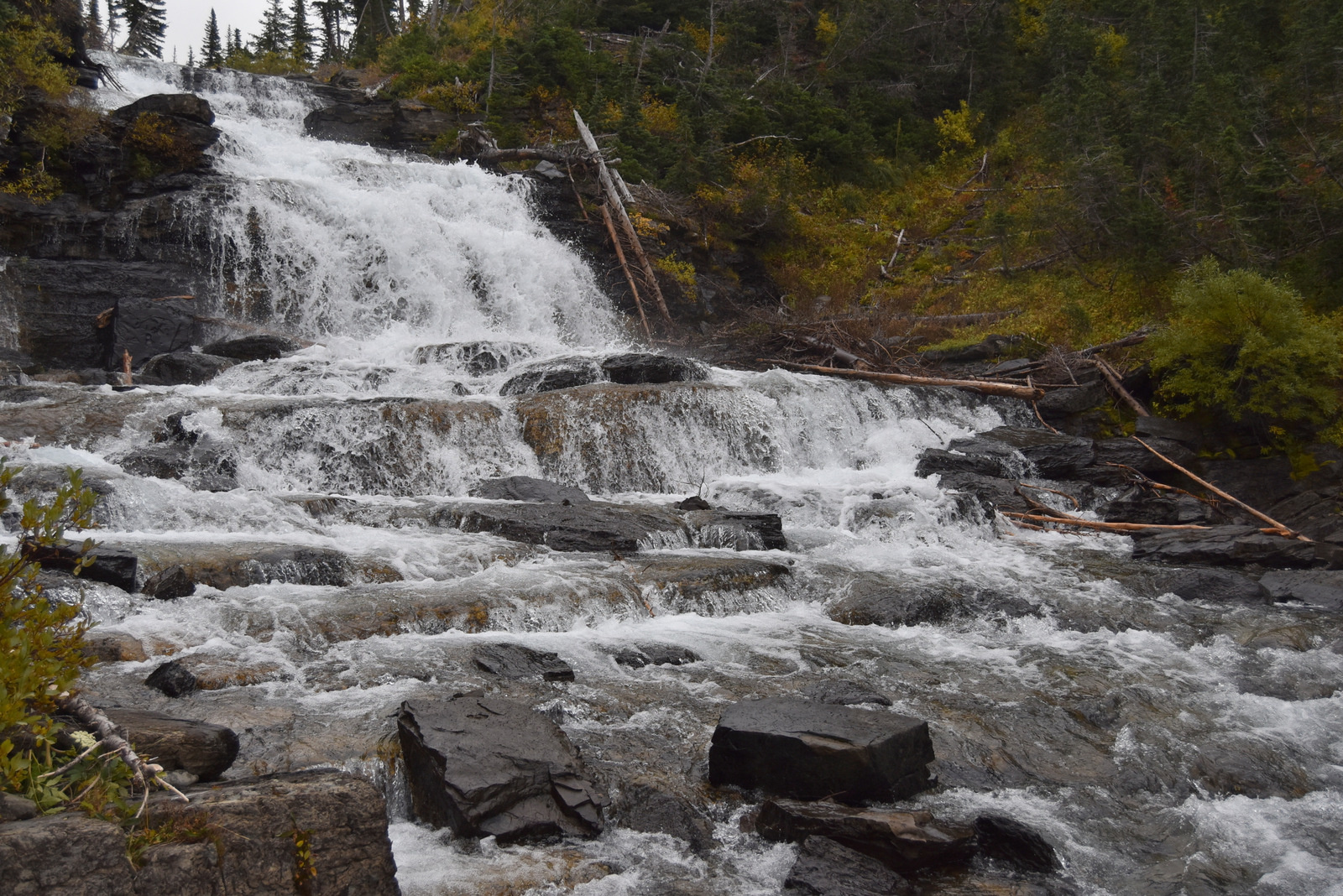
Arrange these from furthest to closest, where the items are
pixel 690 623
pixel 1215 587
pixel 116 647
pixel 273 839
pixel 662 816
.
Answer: pixel 1215 587 < pixel 690 623 < pixel 116 647 < pixel 662 816 < pixel 273 839

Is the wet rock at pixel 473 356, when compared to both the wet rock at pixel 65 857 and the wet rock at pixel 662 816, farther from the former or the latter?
the wet rock at pixel 65 857

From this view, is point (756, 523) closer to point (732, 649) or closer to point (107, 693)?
point (732, 649)

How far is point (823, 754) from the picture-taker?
4.76 metres

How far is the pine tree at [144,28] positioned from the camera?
50.8 meters

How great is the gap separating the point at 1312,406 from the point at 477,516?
13.3 m

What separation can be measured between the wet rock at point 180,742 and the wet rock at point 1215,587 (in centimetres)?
959

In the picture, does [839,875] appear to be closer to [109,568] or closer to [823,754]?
[823,754]

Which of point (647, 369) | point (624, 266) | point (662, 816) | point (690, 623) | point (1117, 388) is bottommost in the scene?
point (690, 623)

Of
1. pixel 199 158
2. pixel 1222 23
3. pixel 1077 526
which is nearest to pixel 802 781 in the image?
pixel 1077 526

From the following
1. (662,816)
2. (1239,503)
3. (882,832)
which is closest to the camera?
(882,832)

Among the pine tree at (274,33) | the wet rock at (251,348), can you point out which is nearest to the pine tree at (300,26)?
the pine tree at (274,33)

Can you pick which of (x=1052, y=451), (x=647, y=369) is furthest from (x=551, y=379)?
(x=1052, y=451)

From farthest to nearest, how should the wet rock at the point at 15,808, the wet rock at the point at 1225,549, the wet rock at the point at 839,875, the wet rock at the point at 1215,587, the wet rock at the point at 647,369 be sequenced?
the wet rock at the point at 647,369 → the wet rock at the point at 1225,549 → the wet rock at the point at 1215,587 → the wet rock at the point at 839,875 → the wet rock at the point at 15,808

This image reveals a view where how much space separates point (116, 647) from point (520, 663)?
2.82m
